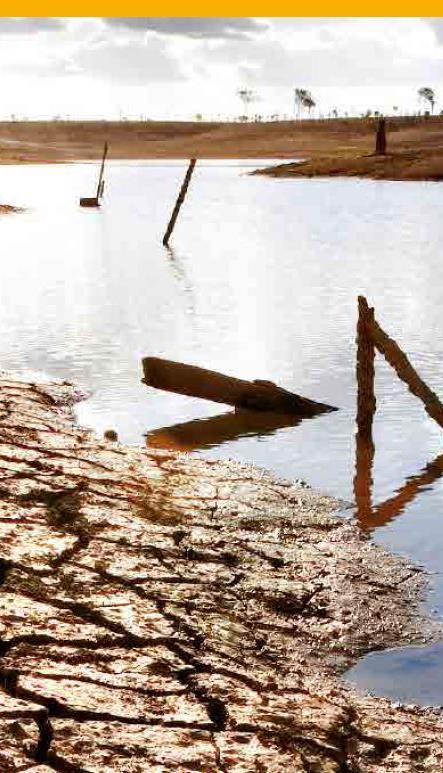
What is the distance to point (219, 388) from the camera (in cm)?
1383

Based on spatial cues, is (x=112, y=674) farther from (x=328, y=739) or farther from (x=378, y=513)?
(x=378, y=513)

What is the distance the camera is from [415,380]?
12.3 metres

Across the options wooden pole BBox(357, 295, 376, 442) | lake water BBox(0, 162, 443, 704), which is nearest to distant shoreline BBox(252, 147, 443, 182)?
lake water BBox(0, 162, 443, 704)

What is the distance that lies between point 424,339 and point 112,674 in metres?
14.7

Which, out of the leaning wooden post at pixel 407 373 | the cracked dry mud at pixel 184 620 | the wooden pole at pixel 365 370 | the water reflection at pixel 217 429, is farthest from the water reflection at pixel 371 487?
the water reflection at pixel 217 429

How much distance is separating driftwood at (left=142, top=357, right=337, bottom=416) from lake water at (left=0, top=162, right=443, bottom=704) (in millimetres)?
291

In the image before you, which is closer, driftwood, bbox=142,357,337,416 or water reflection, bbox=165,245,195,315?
driftwood, bbox=142,357,337,416

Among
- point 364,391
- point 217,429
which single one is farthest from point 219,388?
point 364,391

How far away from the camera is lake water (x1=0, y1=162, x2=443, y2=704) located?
11.7 meters

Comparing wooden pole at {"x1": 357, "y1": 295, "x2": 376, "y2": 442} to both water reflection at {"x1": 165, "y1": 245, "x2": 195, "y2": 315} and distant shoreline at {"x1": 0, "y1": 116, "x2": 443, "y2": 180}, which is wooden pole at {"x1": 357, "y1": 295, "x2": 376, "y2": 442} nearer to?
water reflection at {"x1": 165, "y1": 245, "x2": 195, "y2": 315}

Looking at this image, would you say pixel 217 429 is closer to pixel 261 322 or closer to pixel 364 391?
pixel 364 391

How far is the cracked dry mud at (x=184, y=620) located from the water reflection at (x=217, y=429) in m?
1.70

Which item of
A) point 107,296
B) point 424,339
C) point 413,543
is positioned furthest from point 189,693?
point 107,296

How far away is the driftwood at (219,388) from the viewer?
13852mm
